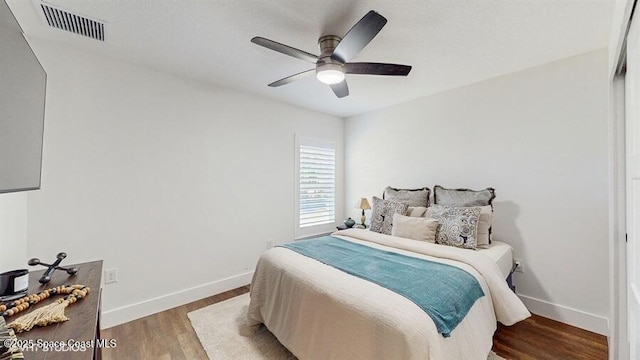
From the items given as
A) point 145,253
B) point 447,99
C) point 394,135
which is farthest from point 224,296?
point 447,99

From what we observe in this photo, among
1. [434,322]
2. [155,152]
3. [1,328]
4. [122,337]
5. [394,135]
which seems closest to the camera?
[1,328]

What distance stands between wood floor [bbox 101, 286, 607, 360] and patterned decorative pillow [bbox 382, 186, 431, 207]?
4.61 feet

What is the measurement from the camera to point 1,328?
0.83 m

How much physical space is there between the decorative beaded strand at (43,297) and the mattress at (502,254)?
277 cm

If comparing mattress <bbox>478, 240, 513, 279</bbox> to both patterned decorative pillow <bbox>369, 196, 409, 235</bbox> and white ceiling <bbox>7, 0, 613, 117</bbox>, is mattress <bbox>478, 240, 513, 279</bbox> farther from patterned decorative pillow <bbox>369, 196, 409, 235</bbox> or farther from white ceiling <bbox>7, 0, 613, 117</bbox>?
white ceiling <bbox>7, 0, 613, 117</bbox>

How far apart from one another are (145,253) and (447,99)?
378 centimetres

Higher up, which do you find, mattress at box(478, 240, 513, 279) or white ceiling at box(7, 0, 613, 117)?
white ceiling at box(7, 0, 613, 117)

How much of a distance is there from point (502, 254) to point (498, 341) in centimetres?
71

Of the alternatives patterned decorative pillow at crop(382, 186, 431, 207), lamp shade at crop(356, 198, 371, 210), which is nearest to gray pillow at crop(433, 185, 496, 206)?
patterned decorative pillow at crop(382, 186, 431, 207)

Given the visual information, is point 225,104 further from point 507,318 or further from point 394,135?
point 507,318

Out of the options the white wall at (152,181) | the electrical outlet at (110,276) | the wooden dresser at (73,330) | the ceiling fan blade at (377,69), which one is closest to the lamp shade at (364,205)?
the white wall at (152,181)

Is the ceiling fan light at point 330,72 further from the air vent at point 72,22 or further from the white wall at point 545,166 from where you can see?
the white wall at point 545,166

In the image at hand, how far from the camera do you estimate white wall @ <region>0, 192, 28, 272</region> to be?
62.1 inches

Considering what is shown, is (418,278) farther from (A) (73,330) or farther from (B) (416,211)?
(A) (73,330)
